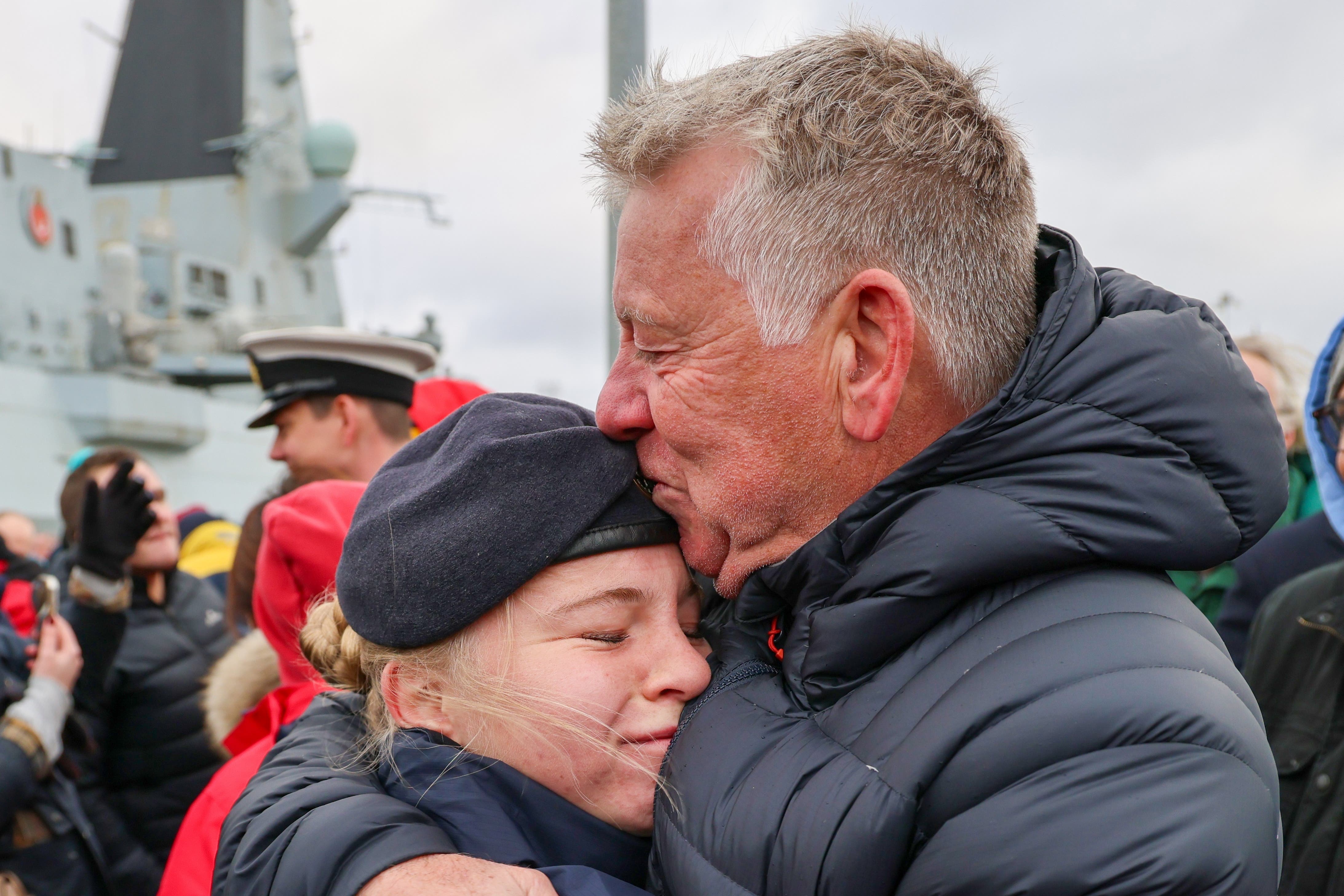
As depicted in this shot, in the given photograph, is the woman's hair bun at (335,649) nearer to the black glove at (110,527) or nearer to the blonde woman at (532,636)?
the blonde woman at (532,636)

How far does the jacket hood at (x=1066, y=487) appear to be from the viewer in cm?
112

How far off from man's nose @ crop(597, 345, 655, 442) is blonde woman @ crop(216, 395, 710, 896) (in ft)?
0.08

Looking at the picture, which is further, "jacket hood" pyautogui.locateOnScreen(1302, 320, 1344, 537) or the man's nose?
"jacket hood" pyautogui.locateOnScreen(1302, 320, 1344, 537)

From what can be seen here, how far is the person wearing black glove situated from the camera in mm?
3625

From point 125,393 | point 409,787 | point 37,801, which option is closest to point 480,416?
point 409,787

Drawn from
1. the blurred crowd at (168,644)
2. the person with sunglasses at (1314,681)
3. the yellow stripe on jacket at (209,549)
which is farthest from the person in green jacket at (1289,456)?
the yellow stripe on jacket at (209,549)

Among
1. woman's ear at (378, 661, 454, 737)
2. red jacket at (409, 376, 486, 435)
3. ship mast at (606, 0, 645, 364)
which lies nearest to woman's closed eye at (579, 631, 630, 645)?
woman's ear at (378, 661, 454, 737)

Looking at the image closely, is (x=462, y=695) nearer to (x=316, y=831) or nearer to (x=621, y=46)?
(x=316, y=831)

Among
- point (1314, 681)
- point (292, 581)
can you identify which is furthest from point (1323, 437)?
point (292, 581)

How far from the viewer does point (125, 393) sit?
15.3 metres

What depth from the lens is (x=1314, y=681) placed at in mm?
2506

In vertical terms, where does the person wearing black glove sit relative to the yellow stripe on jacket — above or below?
above

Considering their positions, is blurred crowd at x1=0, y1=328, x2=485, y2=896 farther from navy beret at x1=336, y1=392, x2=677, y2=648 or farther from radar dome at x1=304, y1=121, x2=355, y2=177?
radar dome at x1=304, y1=121, x2=355, y2=177

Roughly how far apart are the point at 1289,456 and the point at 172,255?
18234mm
